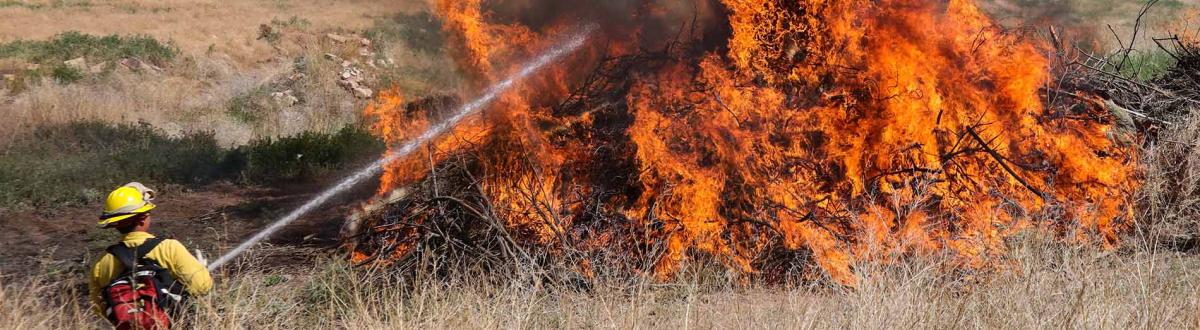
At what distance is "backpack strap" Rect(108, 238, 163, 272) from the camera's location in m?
3.76

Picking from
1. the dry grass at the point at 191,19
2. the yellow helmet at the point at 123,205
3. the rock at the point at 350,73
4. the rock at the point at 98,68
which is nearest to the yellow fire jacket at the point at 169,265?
the yellow helmet at the point at 123,205

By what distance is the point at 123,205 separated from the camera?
378 cm

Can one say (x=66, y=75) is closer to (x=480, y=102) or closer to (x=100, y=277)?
(x=480, y=102)

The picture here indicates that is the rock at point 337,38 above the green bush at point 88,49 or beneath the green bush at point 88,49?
beneath

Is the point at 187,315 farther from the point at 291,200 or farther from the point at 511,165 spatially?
the point at 291,200

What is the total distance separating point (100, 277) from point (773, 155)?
4822 millimetres

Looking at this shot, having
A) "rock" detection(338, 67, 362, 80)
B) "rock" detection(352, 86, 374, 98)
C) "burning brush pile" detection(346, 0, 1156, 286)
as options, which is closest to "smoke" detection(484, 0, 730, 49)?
"burning brush pile" detection(346, 0, 1156, 286)

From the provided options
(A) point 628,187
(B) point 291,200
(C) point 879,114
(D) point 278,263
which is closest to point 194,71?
(B) point 291,200

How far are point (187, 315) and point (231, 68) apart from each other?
1911 cm

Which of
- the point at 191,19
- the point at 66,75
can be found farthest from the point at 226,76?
the point at 191,19

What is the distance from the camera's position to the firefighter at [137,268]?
3.78 metres

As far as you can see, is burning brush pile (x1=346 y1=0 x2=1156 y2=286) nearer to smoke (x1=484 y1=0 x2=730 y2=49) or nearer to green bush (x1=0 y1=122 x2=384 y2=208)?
smoke (x1=484 y1=0 x2=730 y2=49)

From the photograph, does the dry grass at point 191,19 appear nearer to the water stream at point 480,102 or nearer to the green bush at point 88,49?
the green bush at point 88,49

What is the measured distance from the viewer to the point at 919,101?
21.8 ft
